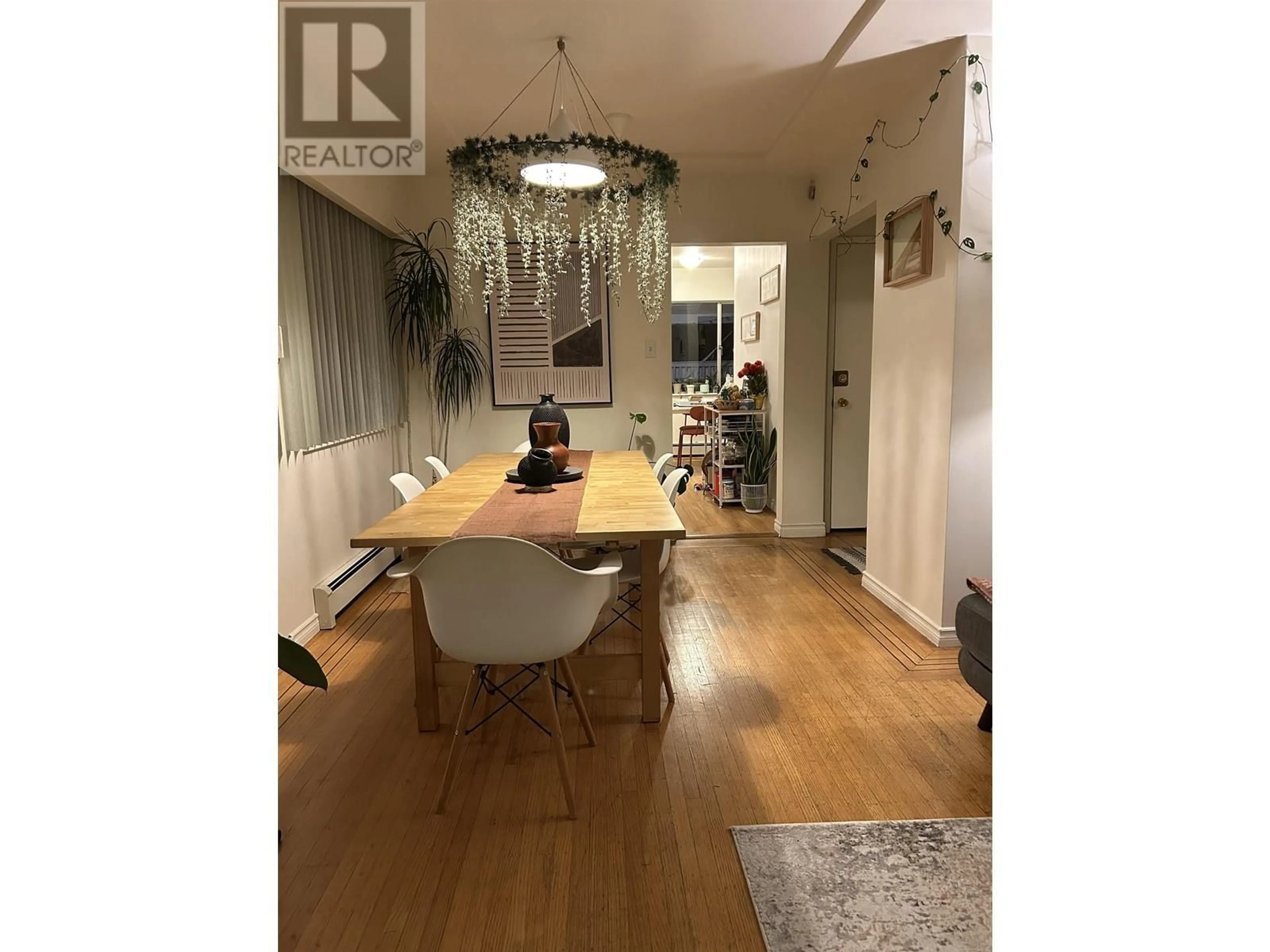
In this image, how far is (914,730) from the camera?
8.41ft

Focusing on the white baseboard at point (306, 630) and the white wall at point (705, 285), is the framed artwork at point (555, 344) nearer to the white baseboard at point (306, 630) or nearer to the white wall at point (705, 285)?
the white baseboard at point (306, 630)

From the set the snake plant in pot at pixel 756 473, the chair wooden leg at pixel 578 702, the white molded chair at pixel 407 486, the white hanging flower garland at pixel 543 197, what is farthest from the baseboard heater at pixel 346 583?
the snake plant in pot at pixel 756 473

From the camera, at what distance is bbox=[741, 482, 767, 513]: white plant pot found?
21.1 feet

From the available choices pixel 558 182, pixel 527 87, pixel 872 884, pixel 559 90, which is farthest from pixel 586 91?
pixel 872 884

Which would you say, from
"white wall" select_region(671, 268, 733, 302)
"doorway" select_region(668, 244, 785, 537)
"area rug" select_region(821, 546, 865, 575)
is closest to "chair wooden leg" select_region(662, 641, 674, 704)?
"area rug" select_region(821, 546, 865, 575)

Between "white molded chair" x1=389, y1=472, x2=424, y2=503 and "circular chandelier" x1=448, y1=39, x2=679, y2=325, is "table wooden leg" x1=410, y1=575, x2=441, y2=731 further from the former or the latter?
"circular chandelier" x1=448, y1=39, x2=679, y2=325

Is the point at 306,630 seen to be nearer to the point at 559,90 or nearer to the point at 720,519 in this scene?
the point at 559,90

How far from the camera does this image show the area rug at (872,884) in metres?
1.63

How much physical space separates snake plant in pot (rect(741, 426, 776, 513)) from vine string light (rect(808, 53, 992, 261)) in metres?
2.36

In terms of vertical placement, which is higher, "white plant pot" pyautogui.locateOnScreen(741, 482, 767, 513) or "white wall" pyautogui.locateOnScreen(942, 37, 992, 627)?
"white wall" pyautogui.locateOnScreen(942, 37, 992, 627)
